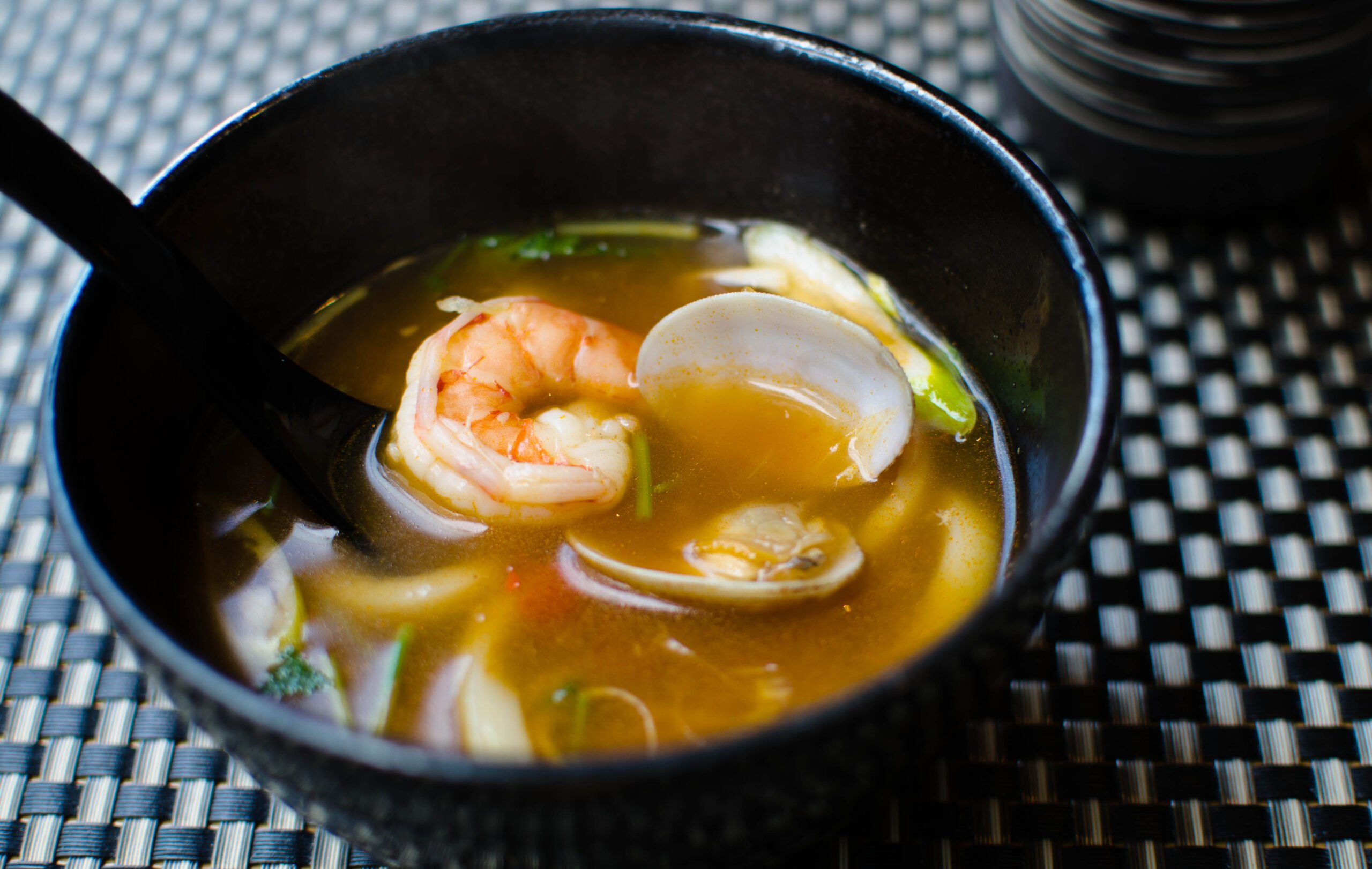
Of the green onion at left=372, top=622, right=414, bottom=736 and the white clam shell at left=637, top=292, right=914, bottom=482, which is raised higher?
the white clam shell at left=637, top=292, right=914, bottom=482

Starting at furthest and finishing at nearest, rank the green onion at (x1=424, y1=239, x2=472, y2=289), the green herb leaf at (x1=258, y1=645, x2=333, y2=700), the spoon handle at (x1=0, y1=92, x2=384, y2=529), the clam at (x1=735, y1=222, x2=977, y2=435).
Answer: the green onion at (x1=424, y1=239, x2=472, y2=289) → the clam at (x1=735, y1=222, x2=977, y2=435) → the green herb leaf at (x1=258, y1=645, x2=333, y2=700) → the spoon handle at (x1=0, y1=92, x2=384, y2=529)

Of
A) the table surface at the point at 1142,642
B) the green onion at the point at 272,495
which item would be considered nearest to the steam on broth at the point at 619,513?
the green onion at the point at 272,495

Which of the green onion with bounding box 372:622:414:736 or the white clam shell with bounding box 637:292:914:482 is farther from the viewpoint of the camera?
the white clam shell with bounding box 637:292:914:482

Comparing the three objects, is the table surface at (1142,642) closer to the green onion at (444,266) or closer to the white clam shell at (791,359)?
the white clam shell at (791,359)

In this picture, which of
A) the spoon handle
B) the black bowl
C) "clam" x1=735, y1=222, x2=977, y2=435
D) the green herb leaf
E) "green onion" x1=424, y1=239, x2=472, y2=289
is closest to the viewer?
the black bowl

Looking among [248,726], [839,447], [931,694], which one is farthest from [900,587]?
[248,726]

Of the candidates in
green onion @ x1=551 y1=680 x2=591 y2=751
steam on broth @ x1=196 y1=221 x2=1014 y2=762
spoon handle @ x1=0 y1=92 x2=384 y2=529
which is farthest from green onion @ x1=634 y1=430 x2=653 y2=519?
spoon handle @ x1=0 y1=92 x2=384 y2=529

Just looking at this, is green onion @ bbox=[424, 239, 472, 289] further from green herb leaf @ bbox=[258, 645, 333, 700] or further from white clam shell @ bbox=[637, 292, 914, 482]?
green herb leaf @ bbox=[258, 645, 333, 700]
